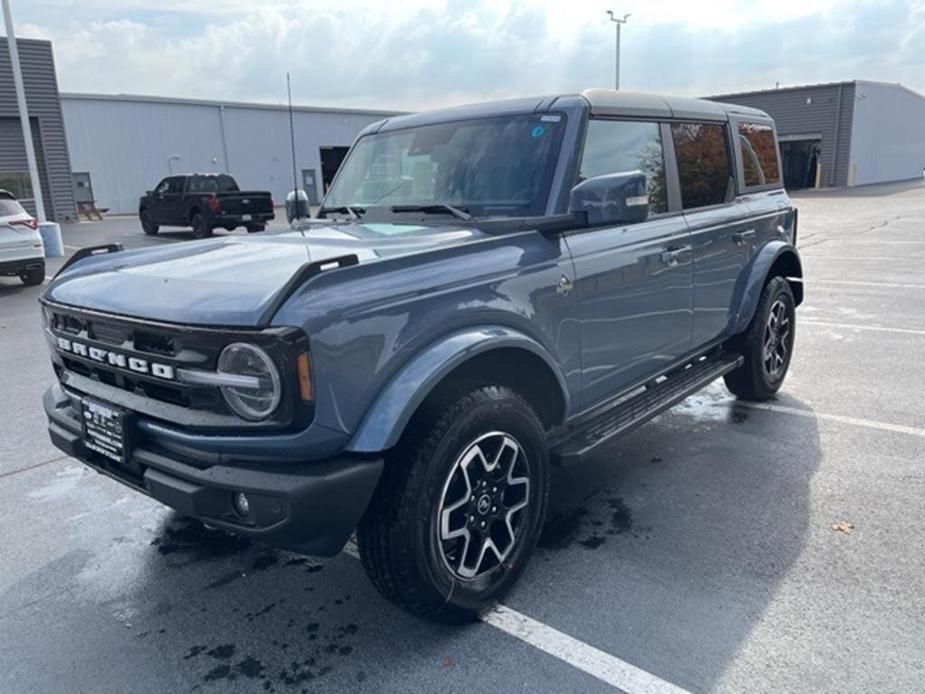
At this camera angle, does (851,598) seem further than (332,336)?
Yes

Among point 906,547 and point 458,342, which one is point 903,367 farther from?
point 458,342

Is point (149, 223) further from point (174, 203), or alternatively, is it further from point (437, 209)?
point (437, 209)

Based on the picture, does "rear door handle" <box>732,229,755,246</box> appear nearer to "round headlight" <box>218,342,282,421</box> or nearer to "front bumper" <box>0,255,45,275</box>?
"round headlight" <box>218,342,282,421</box>

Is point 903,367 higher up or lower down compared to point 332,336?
lower down

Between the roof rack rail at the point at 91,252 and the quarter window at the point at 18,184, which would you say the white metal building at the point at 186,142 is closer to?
the quarter window at the point at 18,184

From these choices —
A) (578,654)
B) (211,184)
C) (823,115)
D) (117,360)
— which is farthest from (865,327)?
(823,115)

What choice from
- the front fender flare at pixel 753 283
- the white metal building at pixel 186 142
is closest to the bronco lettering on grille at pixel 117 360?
the front fender flare at pixel 753 283

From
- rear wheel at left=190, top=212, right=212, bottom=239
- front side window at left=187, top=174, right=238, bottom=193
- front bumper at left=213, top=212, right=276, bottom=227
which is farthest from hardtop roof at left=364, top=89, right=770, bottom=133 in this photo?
front side window at left=187, top=174, right=238, bottom=193

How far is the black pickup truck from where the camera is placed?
1878 cm

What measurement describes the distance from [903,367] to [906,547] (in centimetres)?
340

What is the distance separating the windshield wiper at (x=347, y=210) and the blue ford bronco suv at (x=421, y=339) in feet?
0.07

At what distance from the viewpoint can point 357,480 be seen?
233 centimetres

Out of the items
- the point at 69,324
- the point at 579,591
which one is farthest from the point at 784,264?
the point at 69,324

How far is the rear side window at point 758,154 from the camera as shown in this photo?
5035 millimetres
